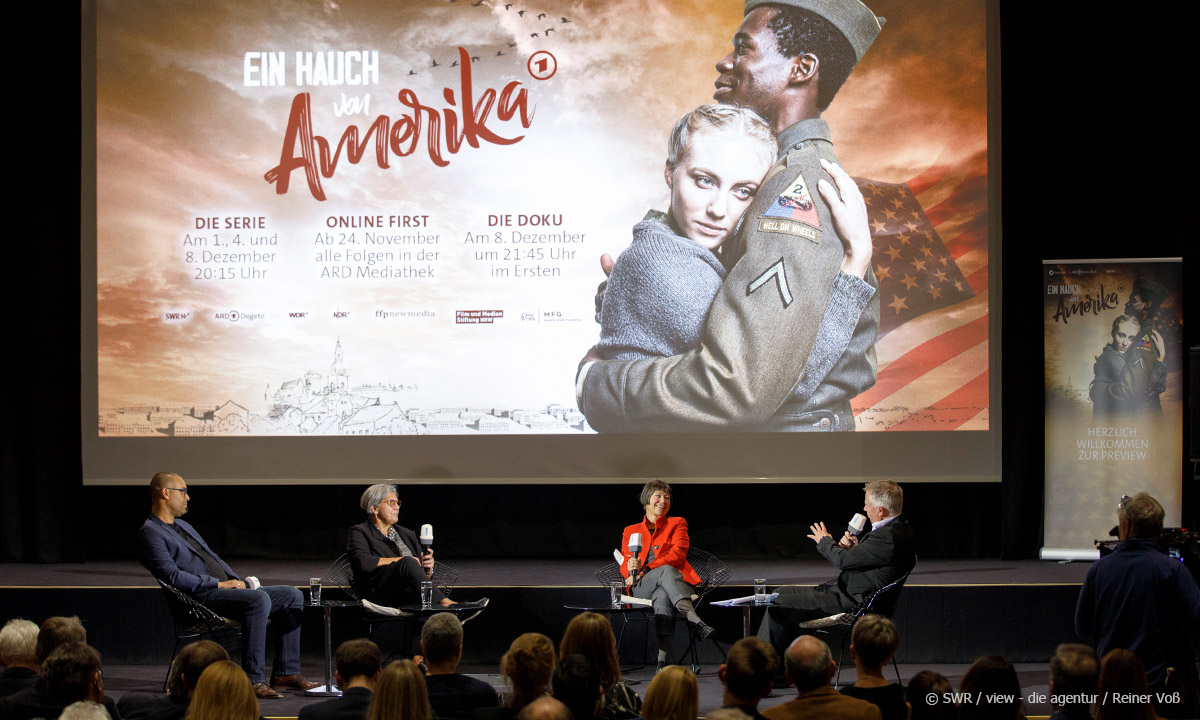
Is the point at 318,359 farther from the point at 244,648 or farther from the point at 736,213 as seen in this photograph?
the point at 736,213

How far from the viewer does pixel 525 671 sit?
317cm

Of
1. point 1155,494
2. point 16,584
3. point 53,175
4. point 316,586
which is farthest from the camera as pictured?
point 53,175

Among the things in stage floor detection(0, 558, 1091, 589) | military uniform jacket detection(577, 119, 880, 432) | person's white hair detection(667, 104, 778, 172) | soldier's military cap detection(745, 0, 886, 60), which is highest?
soldier's military cap detection(745, 0, 886, 60)

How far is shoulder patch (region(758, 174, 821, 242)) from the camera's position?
6988mm

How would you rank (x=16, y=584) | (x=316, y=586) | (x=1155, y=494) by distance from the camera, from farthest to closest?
(x=1155, y=494)
(x=16, y=584)
(x=316, y=586)

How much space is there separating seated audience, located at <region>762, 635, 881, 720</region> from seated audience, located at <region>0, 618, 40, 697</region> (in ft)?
7.39

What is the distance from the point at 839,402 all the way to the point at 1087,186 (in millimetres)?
2180

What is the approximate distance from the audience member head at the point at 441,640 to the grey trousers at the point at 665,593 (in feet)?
7.13

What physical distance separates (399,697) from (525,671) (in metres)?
0.48

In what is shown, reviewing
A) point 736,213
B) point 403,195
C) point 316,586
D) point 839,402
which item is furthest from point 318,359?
point 839,402

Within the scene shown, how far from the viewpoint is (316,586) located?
207 inches

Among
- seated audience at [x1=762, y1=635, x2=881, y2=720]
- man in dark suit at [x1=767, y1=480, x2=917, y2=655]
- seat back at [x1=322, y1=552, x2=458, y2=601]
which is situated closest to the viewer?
seated audience at [x1=762, y1=635, x2=881, y2=720]

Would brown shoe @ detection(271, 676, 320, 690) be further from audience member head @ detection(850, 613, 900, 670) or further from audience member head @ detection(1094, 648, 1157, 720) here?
audience member head @ detection(1094, 648, 1157, 720)

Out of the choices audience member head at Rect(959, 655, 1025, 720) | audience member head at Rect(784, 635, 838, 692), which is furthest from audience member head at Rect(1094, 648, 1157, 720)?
audience member head at Rect(784, 635, 838, 692)
